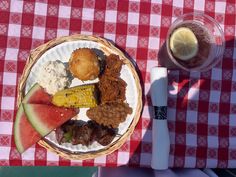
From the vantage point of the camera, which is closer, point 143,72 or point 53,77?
point 53,77

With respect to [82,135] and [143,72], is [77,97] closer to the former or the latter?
[82,135]

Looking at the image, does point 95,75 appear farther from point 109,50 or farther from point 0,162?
point 0,162

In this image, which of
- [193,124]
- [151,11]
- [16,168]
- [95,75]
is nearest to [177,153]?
[193,124]

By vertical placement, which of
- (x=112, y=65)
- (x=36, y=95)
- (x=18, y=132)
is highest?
(x=112, y=65)

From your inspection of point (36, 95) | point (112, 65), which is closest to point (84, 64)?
point (112, 65)

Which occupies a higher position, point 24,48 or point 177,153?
point 24,48

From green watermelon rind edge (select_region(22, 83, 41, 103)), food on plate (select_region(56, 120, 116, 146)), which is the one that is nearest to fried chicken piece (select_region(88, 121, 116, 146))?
food on plate (select_region(56, 120, 116, 146))

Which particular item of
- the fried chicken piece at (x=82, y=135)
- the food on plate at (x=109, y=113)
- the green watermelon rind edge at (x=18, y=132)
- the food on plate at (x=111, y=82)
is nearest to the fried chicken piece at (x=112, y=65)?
the food on plate at (x=111, y=82)
